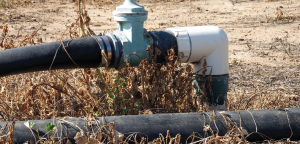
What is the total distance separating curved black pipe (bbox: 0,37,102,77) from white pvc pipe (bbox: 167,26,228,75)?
59 centimetres

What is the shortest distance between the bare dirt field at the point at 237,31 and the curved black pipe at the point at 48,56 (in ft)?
1.55

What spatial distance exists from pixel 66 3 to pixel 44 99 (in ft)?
24.6

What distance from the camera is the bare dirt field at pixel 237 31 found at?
3092mm

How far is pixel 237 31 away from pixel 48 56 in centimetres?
501

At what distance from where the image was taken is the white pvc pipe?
251 cm

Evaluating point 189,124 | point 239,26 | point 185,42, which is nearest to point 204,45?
point 185,42

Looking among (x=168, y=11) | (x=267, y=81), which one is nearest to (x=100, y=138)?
(x=267, y=81)

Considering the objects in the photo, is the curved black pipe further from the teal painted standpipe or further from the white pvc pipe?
the white pvc pipe

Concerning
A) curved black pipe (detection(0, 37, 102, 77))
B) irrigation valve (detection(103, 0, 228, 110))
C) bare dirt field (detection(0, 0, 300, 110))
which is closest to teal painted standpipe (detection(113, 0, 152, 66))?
irrigation valve (detection(103, 0, 228, 110))

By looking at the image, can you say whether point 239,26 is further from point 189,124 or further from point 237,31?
point 189,124

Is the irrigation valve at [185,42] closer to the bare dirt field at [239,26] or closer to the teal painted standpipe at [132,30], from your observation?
the teal painted standpipe at [132,30]

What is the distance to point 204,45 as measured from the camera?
2.53m

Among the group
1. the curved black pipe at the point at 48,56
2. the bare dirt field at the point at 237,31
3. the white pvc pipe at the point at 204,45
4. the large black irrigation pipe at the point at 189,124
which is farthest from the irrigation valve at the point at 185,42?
the large black irrigation pipe at the point at 189,124

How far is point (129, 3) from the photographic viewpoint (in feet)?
8.02
